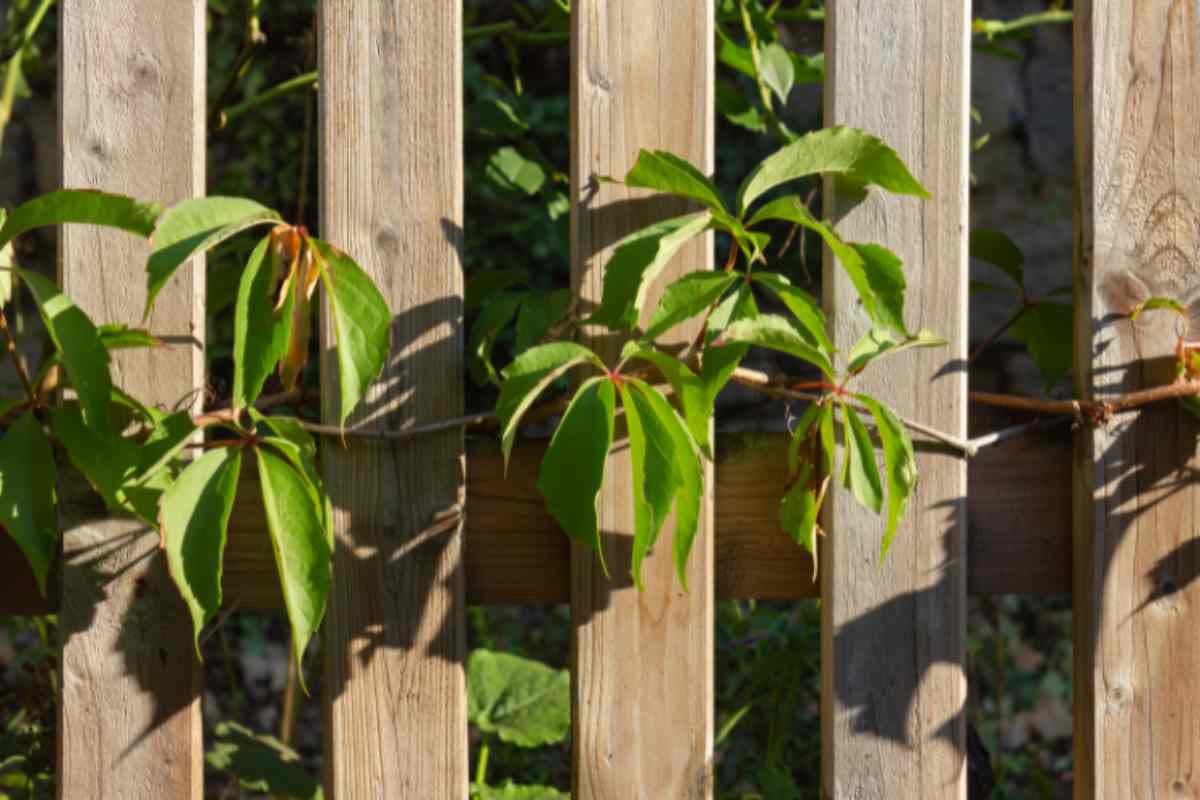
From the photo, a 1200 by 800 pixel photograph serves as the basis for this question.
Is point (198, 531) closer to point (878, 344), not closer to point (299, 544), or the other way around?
point (299, 544)

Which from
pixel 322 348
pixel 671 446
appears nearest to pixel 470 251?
pixel 322 348

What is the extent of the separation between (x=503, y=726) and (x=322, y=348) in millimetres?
627

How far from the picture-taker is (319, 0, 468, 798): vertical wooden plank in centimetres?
139

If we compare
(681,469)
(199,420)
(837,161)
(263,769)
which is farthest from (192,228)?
(263,769)

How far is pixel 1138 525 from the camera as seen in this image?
59.3 inches

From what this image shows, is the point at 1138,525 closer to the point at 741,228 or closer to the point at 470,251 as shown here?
the point at 741,228

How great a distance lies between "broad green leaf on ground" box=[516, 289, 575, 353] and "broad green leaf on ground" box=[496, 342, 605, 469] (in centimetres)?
11

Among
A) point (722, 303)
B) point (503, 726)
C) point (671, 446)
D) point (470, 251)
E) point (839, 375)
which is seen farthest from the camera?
point (470, 251)

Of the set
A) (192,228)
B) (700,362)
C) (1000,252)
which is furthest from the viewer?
(1000,252)

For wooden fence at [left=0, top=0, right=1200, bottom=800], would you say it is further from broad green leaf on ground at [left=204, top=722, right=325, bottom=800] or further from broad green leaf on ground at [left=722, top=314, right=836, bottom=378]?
broad green leaf on ground at [left=204, top=722, right=325, bottom=800]

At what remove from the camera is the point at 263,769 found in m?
1.79

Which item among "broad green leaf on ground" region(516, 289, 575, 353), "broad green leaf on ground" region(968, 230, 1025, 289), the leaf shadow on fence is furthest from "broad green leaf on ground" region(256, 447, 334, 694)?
"broad green leaf on ground" region(968, 230, 1025, 289)

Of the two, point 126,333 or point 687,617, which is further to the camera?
point 687,617

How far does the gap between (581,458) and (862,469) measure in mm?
279
